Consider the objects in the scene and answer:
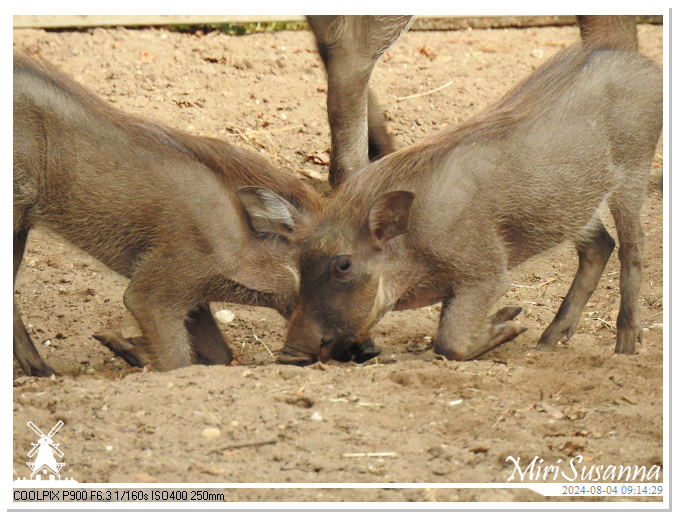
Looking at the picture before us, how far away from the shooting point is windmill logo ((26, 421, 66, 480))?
363 cm

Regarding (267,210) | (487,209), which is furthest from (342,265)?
(487,209)

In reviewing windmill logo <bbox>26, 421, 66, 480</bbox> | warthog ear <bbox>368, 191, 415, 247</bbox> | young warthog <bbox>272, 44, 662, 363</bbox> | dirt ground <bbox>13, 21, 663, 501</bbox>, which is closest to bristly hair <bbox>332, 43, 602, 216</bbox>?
young warthog <bbox>272, 44, 662, 363</bbox>

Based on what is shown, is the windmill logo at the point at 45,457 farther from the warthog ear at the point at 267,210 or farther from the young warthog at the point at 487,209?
the warthog ear at the point at 267,210

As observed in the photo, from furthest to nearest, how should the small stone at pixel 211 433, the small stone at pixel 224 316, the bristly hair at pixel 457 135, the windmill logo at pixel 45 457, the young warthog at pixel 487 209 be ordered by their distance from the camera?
the small stone at pixel 224 316
the bristly hair at pixel 457 135
the young warthog at pixel 487 209
the small stone at pixel 211 433
the windmill logo at pixel 45 457

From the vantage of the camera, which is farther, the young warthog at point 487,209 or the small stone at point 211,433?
the young warthog at point 487,209

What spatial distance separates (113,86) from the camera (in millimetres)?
7707

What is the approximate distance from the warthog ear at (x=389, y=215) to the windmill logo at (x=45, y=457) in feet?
5.87

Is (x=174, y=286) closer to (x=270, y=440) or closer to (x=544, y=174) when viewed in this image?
(x=270, y=440)

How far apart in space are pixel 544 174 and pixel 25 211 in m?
2.38

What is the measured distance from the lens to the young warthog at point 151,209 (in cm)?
488

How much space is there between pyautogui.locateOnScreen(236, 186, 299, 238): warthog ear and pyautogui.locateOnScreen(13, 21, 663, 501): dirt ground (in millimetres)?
692

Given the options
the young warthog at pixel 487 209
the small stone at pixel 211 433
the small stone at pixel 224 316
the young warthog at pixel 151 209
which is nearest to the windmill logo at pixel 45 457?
the small stone at pixel 211 433

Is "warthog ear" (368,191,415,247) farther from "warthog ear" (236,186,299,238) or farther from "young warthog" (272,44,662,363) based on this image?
"warthog ear" (236,186,299,238)
